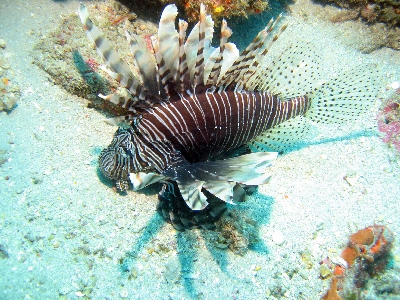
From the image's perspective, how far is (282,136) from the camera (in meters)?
4.53

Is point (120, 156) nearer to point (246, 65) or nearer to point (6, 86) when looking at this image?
point (246, 65)

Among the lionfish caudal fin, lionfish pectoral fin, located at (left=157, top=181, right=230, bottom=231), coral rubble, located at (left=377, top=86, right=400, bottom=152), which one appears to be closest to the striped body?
lionfish pectoral fin, located at (left=157, top=181, right=230, bottom=231)

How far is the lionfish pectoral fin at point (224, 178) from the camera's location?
2.58m

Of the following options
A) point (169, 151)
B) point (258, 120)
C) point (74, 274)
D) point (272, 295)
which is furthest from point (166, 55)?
point (272, 295)

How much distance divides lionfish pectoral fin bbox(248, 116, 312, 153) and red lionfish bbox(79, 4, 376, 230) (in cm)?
20

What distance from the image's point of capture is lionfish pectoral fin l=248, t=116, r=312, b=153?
14.8ft

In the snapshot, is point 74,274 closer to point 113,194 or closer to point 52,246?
point 52,246

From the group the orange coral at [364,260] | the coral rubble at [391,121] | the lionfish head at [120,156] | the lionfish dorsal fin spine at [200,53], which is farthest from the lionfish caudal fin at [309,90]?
the lionfish head at [120,156]

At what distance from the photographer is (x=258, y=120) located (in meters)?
3.99

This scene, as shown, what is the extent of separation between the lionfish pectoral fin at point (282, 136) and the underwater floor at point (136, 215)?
359 millimetres

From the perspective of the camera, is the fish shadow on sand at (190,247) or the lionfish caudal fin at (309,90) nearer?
the fish shadow on sand at (190,247)

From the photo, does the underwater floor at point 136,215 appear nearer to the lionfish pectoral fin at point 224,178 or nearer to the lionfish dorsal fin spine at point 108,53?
the lionfish pectoral fin at point 224,178

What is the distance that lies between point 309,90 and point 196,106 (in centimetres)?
206

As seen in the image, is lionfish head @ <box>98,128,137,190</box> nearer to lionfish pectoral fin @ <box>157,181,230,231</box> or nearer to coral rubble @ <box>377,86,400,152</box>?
lionfish pectoral fin @ <box>157,181,230,231</box>
